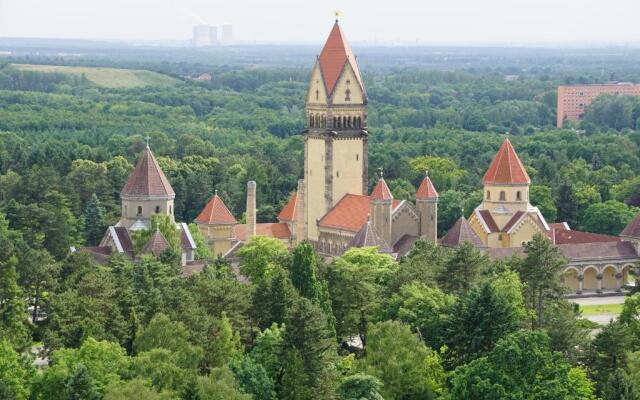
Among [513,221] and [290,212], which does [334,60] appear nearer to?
[290,212]

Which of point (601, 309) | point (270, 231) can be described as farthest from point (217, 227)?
point (601, 309)

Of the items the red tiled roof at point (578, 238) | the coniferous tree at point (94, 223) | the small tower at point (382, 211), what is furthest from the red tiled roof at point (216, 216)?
the red tiled roof at point (578, 238)

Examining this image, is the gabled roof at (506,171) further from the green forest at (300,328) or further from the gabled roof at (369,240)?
the green forest at (300,328)

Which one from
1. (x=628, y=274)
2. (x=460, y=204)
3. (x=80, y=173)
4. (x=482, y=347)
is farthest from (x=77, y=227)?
(x=482, y=347)

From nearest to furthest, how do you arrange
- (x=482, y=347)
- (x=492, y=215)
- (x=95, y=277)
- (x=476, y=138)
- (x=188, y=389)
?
(x=188, y=389), (x=482, y=347), (x=95, y=277), (x=492, y=215), (x=476, y=138)

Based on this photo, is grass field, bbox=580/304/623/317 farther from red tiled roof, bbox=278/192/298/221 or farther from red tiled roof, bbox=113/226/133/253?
red tiled roof, bbox=113/226/133/253

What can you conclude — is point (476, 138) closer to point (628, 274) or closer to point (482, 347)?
point (628, 274)

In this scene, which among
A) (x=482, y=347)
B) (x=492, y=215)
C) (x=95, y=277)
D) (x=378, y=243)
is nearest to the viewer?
(x=482, y=347)
